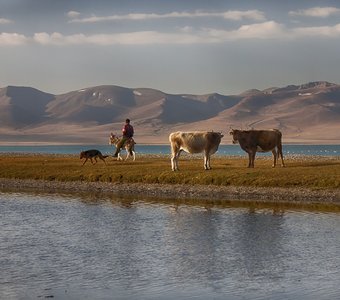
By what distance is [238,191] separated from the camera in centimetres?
4234

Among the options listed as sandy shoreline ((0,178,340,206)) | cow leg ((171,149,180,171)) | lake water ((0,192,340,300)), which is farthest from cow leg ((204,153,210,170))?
lake water ((0,192,340,300))

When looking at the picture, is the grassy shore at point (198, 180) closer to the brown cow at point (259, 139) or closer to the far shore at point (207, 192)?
the far shore at point (207, 192)

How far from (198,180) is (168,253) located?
21610 millimetres

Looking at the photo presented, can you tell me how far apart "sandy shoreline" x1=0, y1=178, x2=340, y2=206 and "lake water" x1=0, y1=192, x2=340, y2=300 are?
5262mm

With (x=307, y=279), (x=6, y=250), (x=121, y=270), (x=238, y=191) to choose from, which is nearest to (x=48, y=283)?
(x=121, y=270)

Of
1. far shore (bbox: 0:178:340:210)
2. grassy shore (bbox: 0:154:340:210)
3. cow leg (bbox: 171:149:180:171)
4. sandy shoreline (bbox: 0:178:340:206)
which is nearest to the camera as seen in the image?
far shore (bbox: 0:178:340:210)

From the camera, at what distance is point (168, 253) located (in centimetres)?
2370

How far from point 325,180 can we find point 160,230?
16491 millimetres

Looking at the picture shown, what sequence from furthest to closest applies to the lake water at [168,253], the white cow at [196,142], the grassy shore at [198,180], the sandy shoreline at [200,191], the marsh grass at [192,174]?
the white cow at [196,142] → the marsh grass at [192,174] → the grassy shore at [198,180] → the sandy shoreline at [200,191] → the lake water at [168,253]

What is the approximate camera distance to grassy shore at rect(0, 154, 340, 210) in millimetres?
41562

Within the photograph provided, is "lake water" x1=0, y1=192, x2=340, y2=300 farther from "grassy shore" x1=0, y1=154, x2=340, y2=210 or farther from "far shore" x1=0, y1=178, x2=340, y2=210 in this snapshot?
"grassy shore" x1=0, y1=154, x2=340, y2=210

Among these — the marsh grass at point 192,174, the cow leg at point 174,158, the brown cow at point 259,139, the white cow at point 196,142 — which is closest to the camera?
the marsh grass at point 192,174

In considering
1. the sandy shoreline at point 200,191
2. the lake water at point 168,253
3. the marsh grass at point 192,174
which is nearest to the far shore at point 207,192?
the sandy shoreline at point 200,191

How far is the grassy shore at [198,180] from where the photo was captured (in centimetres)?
4156
